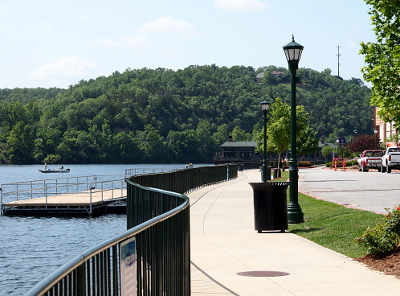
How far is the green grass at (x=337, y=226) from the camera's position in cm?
1184

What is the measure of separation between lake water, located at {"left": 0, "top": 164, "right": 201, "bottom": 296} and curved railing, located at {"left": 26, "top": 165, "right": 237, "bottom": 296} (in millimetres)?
11018

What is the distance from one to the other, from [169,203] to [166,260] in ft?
10.3

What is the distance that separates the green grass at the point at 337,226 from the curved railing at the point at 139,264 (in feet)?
12.6

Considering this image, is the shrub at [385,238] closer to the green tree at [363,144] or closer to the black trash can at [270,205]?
the black trash can at [270,205]

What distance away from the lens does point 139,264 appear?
515 centimetres

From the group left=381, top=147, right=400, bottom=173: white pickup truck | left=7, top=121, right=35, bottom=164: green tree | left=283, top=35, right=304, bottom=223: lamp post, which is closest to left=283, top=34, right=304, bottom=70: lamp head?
left=283, top=35, right=304, bottom=223: lamp post

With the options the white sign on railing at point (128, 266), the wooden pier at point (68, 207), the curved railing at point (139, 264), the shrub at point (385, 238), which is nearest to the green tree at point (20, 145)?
the wooden pier at point (68, 207)

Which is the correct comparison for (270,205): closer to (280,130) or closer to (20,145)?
(280,130)

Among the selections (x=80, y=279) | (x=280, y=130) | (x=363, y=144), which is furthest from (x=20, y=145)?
(x=80, y=279)

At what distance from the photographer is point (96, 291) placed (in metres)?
4.25

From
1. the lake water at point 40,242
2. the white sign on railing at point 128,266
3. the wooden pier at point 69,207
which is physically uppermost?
the white sign on railing at point 128,266

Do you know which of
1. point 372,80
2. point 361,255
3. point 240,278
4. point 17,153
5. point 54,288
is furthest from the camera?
point 17,153

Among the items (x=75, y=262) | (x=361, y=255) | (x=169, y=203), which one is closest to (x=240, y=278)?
(x=169, y=203)

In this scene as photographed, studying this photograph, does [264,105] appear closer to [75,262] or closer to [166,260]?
[166,260]
